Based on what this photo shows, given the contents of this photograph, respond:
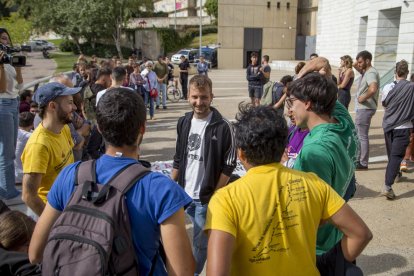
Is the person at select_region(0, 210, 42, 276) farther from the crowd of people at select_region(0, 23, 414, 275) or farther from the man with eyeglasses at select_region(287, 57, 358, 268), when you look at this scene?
the man with eyeglasses at select_region(287, 57, 358, 268)

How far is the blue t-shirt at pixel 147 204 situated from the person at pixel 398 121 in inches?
187

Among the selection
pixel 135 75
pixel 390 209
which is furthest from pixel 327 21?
pixel 390 209

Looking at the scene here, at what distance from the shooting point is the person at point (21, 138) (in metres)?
5.71

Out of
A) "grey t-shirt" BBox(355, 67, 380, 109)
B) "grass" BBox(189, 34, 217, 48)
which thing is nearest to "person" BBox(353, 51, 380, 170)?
"grey t-shirt" BBox(355, 67, 380, 109)

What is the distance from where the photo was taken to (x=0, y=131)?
5.10m

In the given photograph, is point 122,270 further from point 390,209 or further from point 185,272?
point 390,209

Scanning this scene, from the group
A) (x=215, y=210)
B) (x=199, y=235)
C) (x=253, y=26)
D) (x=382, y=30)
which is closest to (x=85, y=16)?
(x=253, y=26)

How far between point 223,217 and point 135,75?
11233 millimetres

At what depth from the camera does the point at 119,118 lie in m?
1.70

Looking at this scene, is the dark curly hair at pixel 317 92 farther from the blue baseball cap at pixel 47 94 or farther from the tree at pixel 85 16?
the tree at pixel 85 16

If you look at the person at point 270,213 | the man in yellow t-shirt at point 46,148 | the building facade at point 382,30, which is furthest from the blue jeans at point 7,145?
the building facade at point 382,30

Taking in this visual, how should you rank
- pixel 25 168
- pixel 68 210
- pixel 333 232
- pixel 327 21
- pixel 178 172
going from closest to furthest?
pixel 68 210, pixel 333 232, pixel 25 168, pixel 178 172, pixel 327 21

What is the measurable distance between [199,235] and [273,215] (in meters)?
1.63

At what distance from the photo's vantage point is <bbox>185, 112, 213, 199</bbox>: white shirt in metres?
3.28
